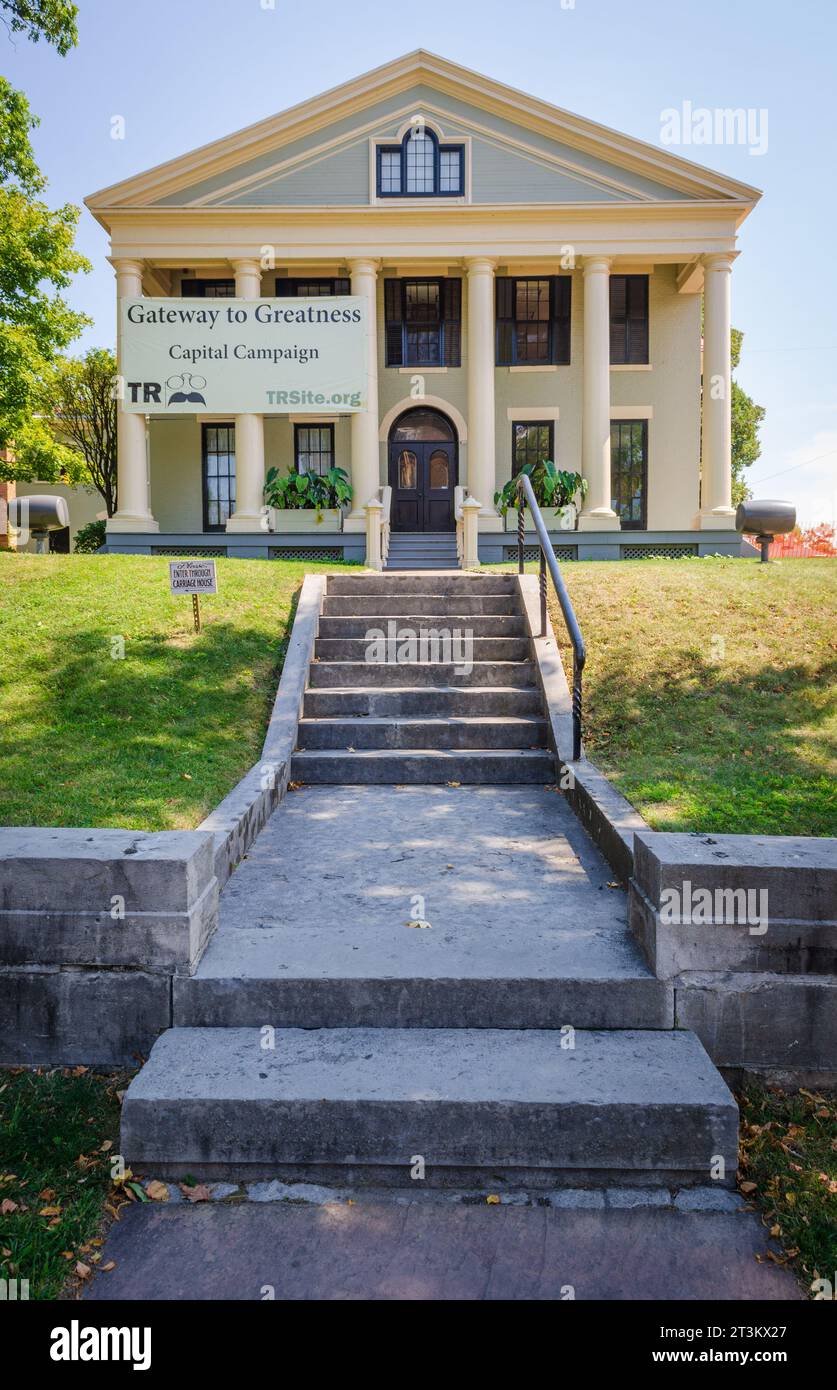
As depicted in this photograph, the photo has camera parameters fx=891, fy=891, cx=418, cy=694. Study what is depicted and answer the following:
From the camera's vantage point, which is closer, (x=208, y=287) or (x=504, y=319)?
(x=504, y=319)

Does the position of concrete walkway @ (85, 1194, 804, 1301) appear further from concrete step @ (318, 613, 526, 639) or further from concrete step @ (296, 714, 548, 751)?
concrete step @ (318, 613, 526, 639)

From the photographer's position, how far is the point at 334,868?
16.3 ft

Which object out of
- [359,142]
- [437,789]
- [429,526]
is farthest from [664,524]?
[437,789]

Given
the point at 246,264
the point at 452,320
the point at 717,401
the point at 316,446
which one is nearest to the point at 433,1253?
the point at 717,401

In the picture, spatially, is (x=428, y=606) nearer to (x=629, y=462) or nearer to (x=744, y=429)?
(x=629, y=462)

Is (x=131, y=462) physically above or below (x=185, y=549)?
above

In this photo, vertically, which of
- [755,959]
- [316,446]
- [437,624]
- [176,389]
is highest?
[176,389]

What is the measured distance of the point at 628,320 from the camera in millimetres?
21250

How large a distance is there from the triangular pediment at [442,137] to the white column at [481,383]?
71.3 inches

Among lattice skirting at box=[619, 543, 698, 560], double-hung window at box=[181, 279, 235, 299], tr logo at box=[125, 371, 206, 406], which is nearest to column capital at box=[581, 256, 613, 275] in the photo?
lattice skirting at box=[619, 543, 698, 560]

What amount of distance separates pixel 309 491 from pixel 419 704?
499 inches

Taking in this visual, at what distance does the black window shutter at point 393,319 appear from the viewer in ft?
68.7

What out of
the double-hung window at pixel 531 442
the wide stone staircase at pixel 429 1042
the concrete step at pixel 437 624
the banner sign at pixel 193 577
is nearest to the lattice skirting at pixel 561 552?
the double-hung window at pixel 531 442

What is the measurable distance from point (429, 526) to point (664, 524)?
5.74 m
